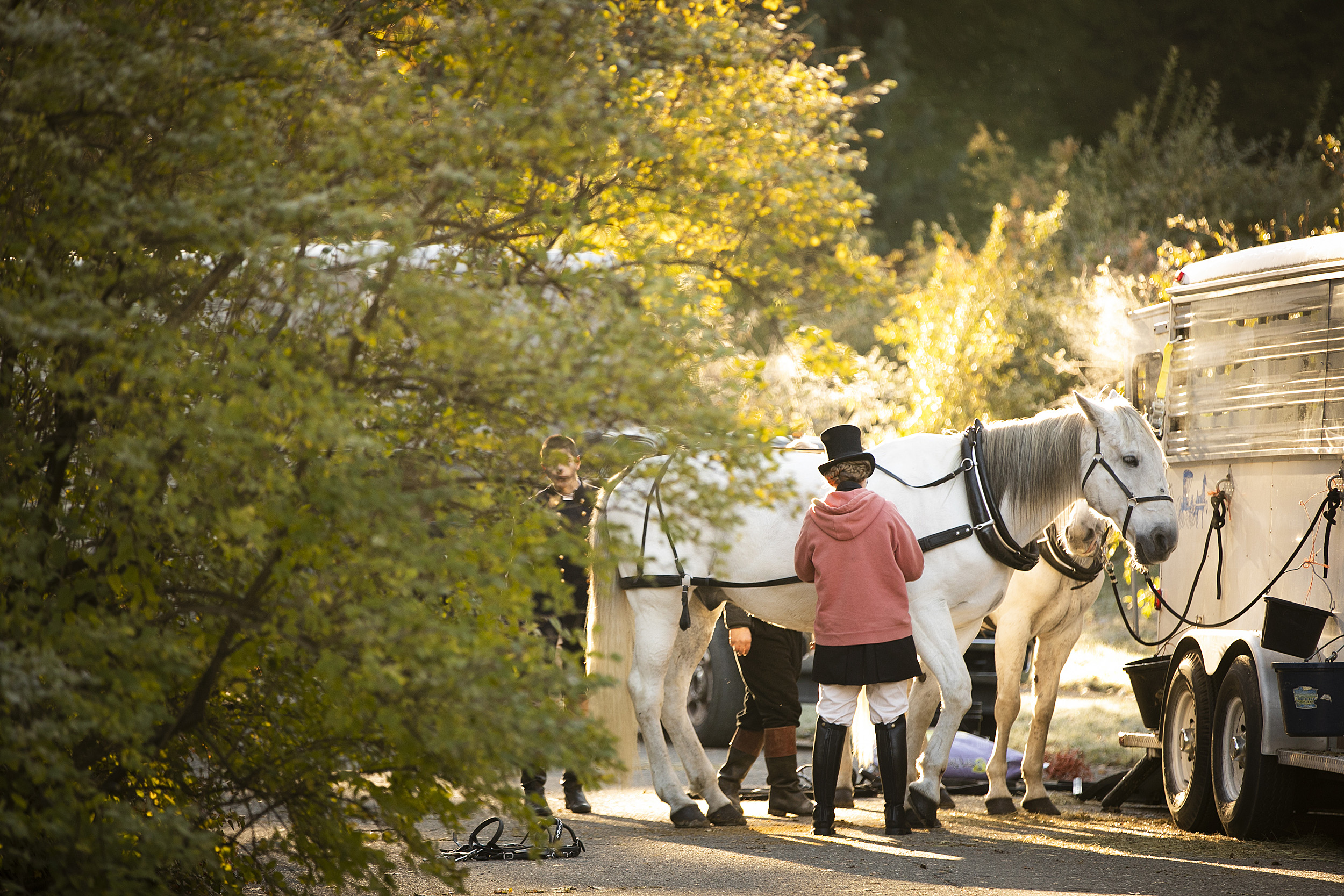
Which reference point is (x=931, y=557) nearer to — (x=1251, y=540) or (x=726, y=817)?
(x=1251, y=540)

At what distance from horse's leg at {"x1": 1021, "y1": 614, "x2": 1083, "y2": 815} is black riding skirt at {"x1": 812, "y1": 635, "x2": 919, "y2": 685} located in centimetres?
157

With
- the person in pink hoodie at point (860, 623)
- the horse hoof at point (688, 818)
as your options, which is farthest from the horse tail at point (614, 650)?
the person in pink hoodie at point (860, 623)

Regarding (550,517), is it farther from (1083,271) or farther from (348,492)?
(1083,271)

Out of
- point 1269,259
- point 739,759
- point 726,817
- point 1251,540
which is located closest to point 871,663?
point 726,817

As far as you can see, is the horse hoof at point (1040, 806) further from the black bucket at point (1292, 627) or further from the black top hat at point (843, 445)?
the black top hat at point (843, 445)

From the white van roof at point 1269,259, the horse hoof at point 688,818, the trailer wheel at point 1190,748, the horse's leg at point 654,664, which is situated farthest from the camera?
the horse's leg at point 654,664

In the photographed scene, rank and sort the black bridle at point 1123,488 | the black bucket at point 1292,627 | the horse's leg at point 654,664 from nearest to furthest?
1. the black bucket at point 1292,627
2. the black bridle at point 1123,488
3. the horse's leg at point 654,664

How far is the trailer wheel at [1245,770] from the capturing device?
6086 mm

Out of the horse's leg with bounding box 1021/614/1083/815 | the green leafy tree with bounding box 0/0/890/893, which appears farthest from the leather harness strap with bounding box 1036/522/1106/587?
the green leafy tree with bounding box 0/0/890/893

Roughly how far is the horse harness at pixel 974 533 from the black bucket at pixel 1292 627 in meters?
0.90

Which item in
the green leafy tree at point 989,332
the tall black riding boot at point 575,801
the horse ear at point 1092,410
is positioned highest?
the green leafy tree at point 989,332

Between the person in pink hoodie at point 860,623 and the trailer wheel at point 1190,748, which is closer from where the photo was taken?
the person in pink hoodie at point 860,623

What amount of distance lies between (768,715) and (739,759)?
0.40 m

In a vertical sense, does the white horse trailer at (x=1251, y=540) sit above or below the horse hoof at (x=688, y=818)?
above
